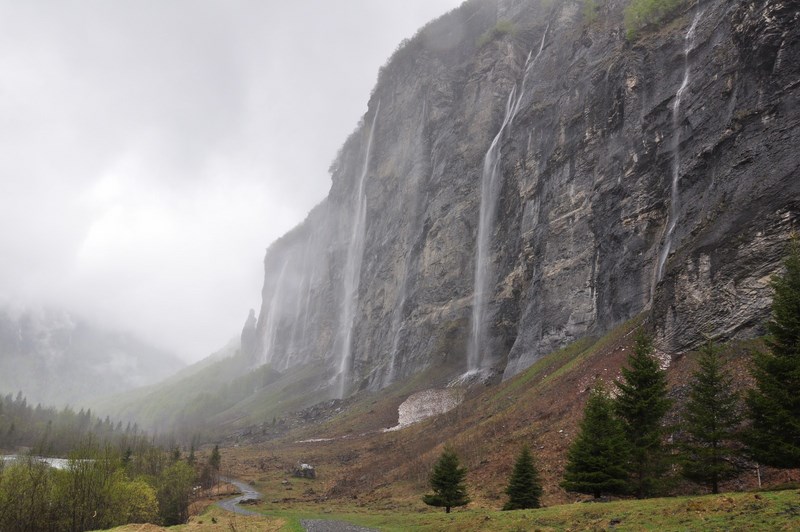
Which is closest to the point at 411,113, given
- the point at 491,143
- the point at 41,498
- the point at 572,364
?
the point at 491,143

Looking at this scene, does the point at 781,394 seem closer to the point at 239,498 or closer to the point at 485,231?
the point at 239,498

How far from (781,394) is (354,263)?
12888cm

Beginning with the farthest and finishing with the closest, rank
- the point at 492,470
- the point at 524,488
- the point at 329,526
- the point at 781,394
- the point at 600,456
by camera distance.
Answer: the point at 492,470 < the point at 329,526 < the point at 524,488 < the point at 600,456 < the point at 781,394

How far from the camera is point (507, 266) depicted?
255 ft

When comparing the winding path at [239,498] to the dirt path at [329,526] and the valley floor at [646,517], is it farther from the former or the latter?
the valley floor at [646,517]

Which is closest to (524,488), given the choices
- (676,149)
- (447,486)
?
(447,486)

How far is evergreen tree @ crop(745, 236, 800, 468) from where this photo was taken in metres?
16.3

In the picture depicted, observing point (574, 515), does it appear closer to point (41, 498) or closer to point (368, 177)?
point (41, 498)

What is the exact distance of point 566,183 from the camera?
67.9m

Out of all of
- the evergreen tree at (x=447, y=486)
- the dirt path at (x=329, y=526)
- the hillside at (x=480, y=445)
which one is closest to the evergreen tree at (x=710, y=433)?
the hillside at (x=480, y=445)

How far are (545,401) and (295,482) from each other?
27624 millimetres

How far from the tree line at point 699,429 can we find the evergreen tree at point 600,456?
0.13 feet

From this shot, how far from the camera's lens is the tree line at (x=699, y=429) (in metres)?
16.8

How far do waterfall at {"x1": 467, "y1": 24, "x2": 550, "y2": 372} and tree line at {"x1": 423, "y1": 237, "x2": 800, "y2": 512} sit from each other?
172ft
